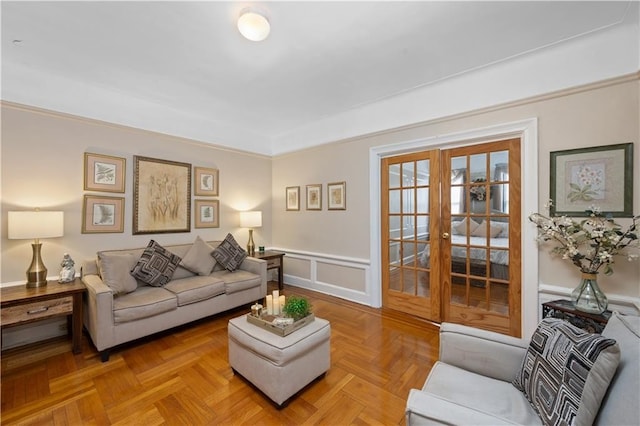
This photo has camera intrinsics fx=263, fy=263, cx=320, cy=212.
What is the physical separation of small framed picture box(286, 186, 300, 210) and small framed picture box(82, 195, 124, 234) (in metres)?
2.33

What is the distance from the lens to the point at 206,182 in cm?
398

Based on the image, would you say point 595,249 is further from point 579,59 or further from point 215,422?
point 215,422

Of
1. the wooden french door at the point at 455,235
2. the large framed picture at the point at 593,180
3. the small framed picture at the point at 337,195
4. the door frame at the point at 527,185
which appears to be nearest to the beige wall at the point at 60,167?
the small framed picture at the point at 337,195

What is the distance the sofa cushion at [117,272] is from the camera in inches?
101

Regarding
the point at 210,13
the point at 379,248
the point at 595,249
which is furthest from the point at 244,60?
the point at 595,249

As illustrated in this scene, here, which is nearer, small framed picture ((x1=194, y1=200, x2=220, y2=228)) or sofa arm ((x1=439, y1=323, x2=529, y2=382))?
sofa arm ((x1=439, y1=323, x2=529, y2=382))

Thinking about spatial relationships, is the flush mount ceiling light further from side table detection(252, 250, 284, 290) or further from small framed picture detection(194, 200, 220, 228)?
side table detection(252, 250, 284, 290)

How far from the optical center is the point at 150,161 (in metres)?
3.42

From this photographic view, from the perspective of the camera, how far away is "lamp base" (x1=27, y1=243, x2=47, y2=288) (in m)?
2.45

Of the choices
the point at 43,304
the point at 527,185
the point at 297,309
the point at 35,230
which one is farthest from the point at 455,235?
the point at 35,230

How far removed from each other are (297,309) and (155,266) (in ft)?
6.35

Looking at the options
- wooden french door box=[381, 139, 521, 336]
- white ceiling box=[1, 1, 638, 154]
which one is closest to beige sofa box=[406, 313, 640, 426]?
wooden french door box=[381, 139, 521, 336]

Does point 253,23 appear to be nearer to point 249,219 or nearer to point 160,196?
point 160,196

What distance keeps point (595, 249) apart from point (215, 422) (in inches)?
118
